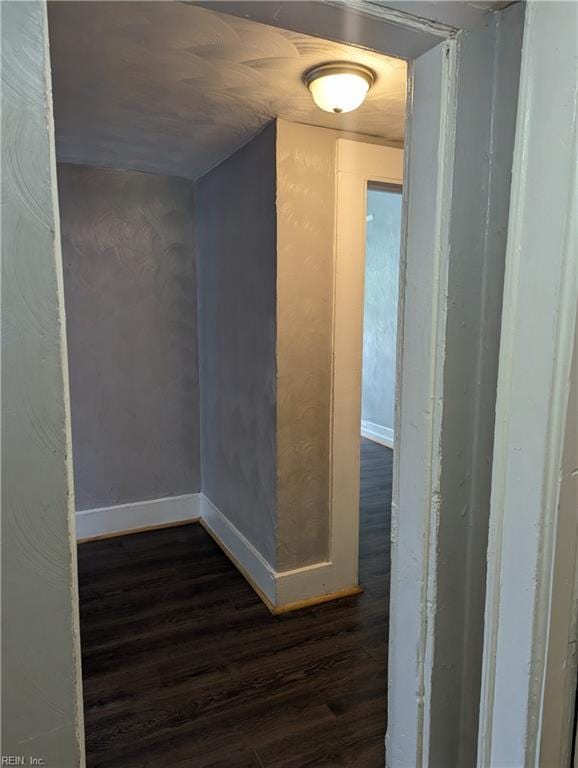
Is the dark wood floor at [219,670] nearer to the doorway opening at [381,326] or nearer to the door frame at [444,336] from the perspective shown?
the door frame at [444,336]

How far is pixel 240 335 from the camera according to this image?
101 inches

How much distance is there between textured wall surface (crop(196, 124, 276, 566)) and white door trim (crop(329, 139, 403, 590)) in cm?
30

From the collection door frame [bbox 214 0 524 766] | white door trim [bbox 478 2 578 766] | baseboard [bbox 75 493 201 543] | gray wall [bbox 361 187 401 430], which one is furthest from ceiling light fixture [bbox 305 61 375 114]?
gray wall [bbox 361 187 401 430]

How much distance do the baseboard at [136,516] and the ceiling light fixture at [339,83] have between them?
246 centimetres

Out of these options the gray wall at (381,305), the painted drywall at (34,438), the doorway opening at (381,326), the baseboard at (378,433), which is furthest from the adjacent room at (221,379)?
the gray wall at (381,305)

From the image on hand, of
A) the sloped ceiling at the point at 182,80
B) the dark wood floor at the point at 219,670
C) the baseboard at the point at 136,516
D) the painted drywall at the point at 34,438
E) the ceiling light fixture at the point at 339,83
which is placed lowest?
the dark wood floor at the point at 219,670

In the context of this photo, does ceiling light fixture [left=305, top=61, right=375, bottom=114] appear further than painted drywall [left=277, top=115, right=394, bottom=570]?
No

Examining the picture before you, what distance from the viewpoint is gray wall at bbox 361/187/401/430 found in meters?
5.39

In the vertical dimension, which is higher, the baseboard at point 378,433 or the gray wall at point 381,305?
the gray wall at point 381,305

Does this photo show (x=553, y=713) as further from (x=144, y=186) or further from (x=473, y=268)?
(x=144, y=186)

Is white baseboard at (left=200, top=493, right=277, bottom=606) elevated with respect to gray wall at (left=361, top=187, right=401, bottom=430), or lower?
lower

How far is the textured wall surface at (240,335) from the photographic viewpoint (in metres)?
2.23

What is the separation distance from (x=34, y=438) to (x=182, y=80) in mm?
1412

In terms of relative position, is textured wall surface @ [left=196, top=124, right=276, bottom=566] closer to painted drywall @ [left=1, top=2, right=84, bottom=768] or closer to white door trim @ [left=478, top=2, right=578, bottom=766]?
white door trim @ [left=478, top=2, right=578, bottom=766]
